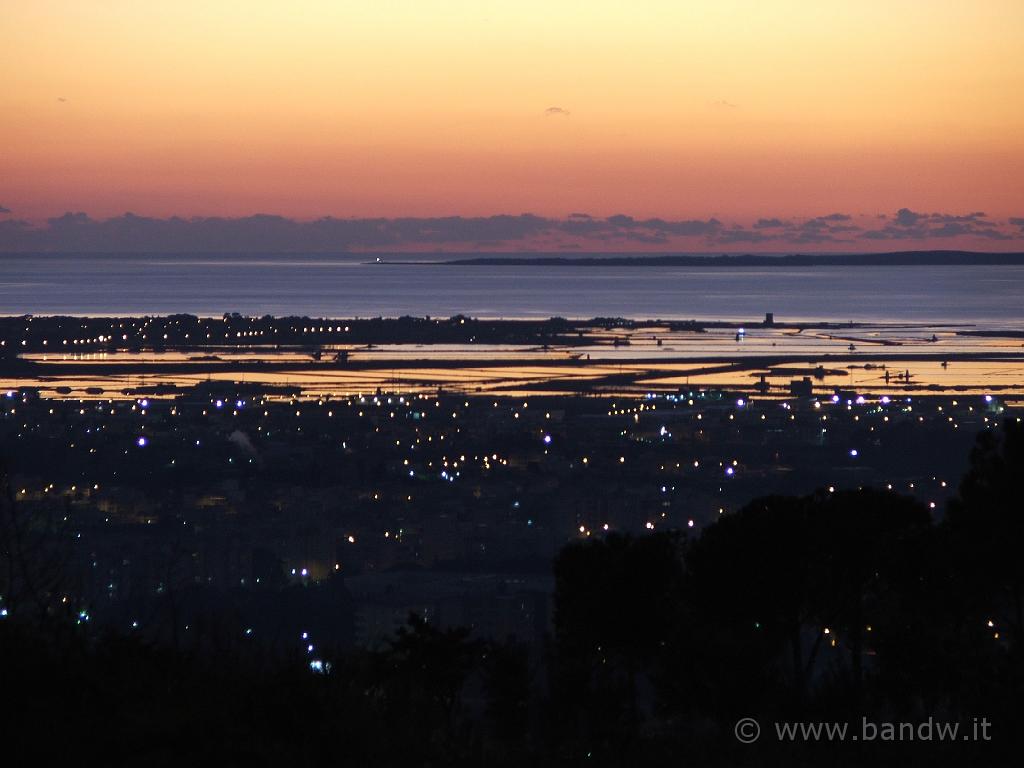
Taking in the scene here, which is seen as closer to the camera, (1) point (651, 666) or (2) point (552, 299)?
(1) point (651, 666)

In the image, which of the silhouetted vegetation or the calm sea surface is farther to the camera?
the calm sea surface

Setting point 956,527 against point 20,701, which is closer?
point 20,701

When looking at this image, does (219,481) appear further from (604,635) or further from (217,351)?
(217,351)

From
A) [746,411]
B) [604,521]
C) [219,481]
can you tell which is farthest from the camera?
[746,411]

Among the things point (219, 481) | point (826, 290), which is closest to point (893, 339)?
point (219, 481)

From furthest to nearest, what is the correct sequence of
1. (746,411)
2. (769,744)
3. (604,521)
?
(746,411) < (604,521) < (769,744)

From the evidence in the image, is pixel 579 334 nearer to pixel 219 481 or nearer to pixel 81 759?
pixel 219 481

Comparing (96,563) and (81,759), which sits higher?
(81,759)

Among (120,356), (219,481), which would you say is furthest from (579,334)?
(219,481)

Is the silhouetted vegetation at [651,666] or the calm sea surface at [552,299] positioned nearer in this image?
the silhouetted vegetation at [651,666]
